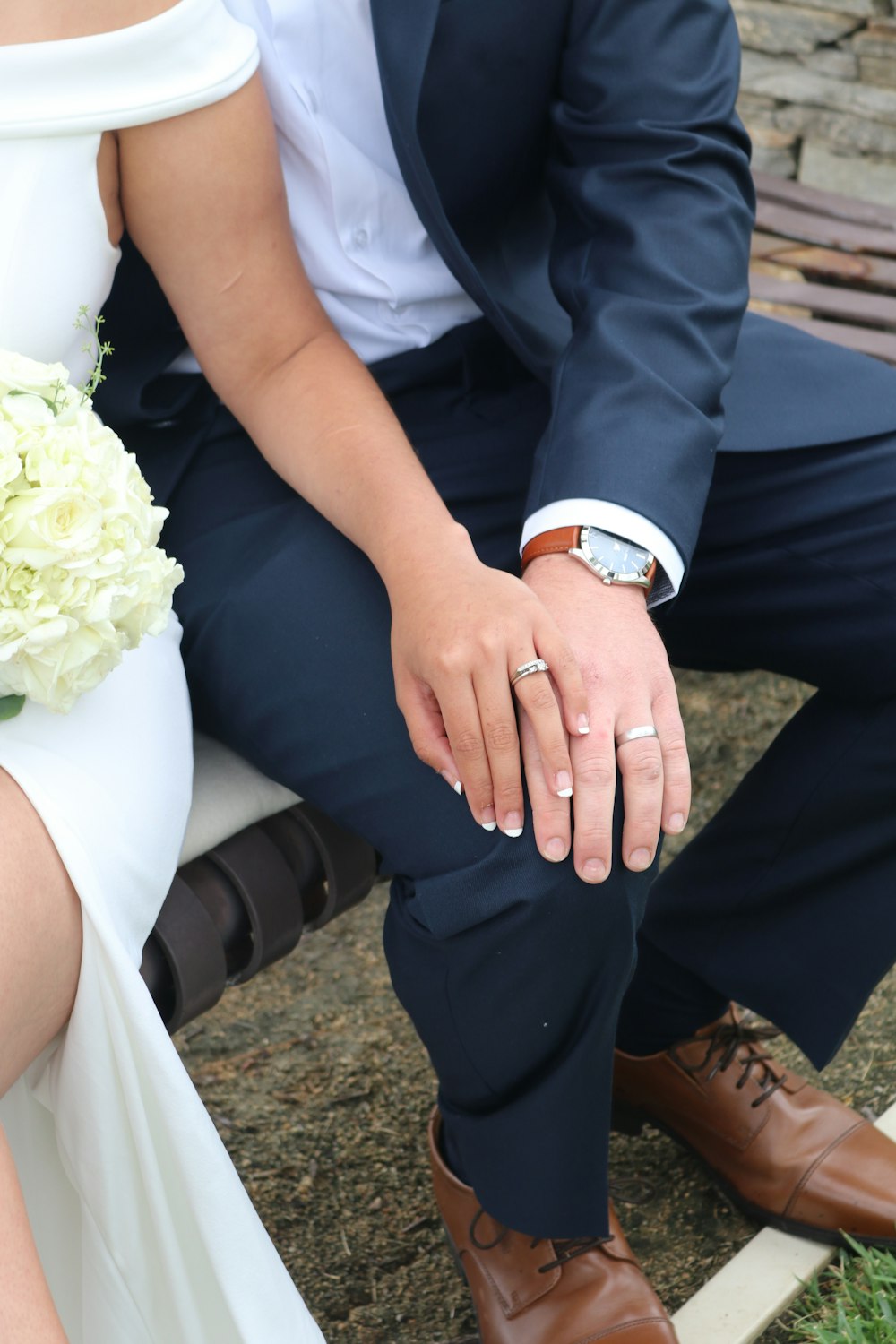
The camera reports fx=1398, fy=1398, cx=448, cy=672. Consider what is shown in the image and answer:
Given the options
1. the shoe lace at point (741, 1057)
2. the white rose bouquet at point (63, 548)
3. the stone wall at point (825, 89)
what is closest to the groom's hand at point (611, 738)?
the white rose bouquet at point (63, 548)

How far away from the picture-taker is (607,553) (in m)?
1.45

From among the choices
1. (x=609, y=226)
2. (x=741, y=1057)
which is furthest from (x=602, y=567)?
(x=741, y=1057)

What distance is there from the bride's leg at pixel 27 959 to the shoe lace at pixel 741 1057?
959 mm

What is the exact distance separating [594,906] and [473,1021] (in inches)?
7.1

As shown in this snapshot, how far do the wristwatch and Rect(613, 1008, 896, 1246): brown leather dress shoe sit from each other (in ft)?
2.49

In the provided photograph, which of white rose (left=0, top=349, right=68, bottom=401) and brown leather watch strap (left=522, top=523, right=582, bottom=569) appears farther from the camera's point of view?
brown leather watch strap (left=522, top=523, right=582, bottom=569)

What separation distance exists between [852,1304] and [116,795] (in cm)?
108

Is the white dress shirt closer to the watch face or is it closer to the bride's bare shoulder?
the watch face

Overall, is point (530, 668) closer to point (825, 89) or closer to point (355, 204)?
point (355, 204)

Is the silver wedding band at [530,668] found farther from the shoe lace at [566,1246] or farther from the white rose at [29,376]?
the shoe lace at [566,1246]

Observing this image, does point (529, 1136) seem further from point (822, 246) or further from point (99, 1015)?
point (822, 246)

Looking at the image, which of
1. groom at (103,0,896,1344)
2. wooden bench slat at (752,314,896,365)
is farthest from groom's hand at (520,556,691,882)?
wooden bench slat at (752,314,896,365)

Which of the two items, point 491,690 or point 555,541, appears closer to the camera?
point 491,690

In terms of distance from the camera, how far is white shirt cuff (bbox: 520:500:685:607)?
4.78 ft
